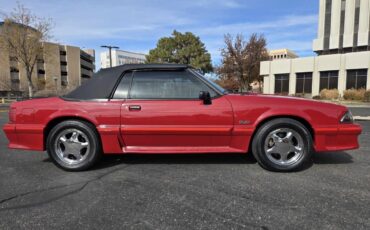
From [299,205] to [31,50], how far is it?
37926mm

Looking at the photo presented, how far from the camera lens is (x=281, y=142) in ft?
12.3

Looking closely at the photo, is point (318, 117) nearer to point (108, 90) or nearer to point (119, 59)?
point (108, 90)

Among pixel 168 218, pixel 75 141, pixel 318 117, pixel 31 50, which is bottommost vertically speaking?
pixel 168 218

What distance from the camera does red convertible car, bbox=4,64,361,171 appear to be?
371cm

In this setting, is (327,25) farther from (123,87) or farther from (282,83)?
(123,87)

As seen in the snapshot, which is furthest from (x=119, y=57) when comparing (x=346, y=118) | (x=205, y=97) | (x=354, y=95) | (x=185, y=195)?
(x=185, y=195)

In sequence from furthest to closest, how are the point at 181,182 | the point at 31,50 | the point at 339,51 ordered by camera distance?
the point at 339,51 → the point at 31,50 → the point at 181,182

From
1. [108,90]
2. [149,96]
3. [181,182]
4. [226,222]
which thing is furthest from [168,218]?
[108,90]

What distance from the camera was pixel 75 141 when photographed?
389 cm

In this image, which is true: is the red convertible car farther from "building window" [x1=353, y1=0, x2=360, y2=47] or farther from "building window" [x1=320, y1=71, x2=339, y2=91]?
"building window" [x1=353, y1=0, x2=360, y2=47]

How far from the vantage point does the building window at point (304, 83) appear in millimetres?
34188

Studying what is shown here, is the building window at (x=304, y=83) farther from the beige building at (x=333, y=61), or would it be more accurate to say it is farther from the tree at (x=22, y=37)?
the tree at (x=22, y=37)

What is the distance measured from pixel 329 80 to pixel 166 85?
1327 inches

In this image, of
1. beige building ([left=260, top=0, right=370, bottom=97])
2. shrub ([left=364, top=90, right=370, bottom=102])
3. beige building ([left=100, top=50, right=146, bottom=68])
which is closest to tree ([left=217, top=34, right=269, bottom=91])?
beige building ([left=260, top=0, right=370, bottom=97])
